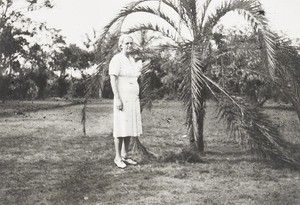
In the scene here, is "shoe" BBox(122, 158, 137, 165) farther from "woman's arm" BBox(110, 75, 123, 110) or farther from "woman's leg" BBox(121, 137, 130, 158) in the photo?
"woman's arm" BBox(110, 75, 123, 110)

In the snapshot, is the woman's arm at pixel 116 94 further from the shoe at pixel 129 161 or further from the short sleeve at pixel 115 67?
the shoe at pixel 129 161

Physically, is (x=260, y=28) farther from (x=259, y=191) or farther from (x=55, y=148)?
(x=55, y=148)

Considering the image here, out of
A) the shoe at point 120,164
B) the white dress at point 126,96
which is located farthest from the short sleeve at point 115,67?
the shoe at point 120,164

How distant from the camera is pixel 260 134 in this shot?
20.5ft

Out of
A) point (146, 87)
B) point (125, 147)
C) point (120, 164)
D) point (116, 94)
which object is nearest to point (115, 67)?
point (116, 94)

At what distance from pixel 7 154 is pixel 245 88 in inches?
496

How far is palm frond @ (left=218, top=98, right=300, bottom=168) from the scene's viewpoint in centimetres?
616

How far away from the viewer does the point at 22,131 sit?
1156cm

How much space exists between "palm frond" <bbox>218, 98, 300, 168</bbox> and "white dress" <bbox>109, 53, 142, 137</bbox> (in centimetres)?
138


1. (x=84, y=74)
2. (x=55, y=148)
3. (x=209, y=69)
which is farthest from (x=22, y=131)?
(x=84, y=74)

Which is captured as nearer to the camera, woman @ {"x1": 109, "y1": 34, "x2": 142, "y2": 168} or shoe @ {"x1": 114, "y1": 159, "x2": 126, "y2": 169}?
woman @ {"x1": 109, "y1": 34, "x2": 142, "y2": 168}

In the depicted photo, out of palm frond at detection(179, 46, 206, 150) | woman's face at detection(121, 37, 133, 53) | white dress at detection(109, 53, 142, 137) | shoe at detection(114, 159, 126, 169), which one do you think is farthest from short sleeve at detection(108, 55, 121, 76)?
shoe at detection(114, 159, 126, 169)

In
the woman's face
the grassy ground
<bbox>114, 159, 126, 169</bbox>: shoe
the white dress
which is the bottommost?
the grassy ground

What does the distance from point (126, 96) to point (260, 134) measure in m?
2.05
